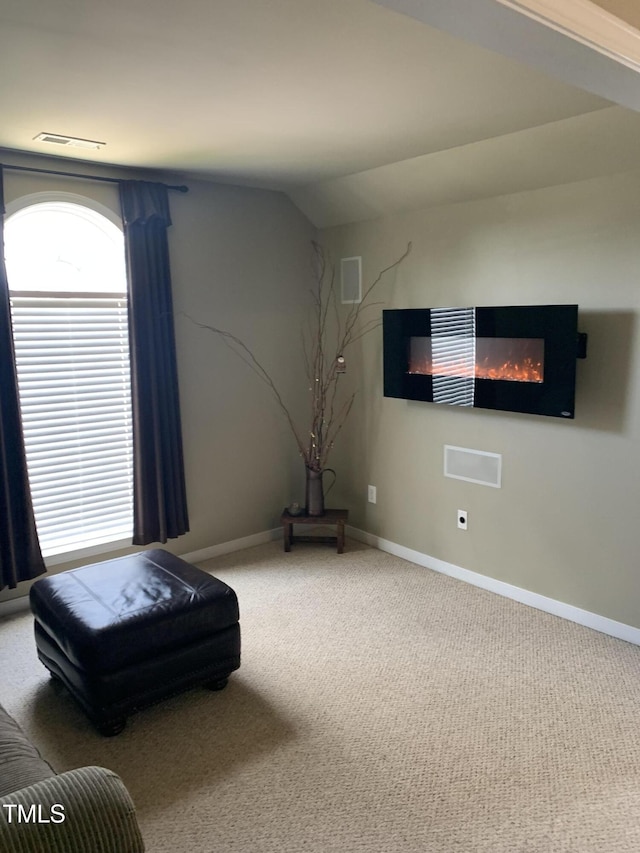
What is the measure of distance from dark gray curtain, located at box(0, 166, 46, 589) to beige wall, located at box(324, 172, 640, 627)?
2.20m

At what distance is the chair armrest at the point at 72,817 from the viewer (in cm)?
130

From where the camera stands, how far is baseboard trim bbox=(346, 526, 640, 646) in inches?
131

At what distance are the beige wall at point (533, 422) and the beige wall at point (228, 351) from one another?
0.53 m

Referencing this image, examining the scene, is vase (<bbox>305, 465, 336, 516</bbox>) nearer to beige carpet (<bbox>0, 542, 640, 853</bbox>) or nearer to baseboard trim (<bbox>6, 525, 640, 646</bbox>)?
baseboard trim (<bbox>6, 525, 640, 646</bbox>)

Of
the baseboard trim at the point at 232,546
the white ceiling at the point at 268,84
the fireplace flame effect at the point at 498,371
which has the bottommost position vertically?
the baseboard trim at the point at 232,546

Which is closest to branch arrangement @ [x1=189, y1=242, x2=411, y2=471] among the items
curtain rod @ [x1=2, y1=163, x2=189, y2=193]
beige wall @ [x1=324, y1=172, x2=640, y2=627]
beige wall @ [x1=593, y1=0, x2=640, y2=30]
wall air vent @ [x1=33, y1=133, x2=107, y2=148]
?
beige wall @ [x1=324, y1=172, x2=640, y2=627]

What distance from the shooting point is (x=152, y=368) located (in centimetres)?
398

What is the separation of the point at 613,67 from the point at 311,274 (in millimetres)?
3334

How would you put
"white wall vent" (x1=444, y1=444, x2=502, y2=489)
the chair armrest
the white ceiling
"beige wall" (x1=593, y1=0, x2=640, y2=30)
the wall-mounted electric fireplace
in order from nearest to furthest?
the chair armrest → "beige wall" (x1=593, y1=0, x2=640, y2=30) → the white ceiling → the wall-mounted electric fireplace → "white wall vent" (x1=444, y1=444, x2=502, y2=489)

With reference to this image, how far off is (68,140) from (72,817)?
2.95m

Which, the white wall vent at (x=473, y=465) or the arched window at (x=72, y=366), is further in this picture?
the white wall vent at (x=473, y=465)

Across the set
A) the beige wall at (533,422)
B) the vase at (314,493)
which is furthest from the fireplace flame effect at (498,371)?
the vase at (314,493)

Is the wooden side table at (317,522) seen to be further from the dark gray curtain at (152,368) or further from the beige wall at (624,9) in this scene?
the beige wall at (624,9)

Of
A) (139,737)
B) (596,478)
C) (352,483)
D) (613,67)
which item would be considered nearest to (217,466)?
(352,483)
